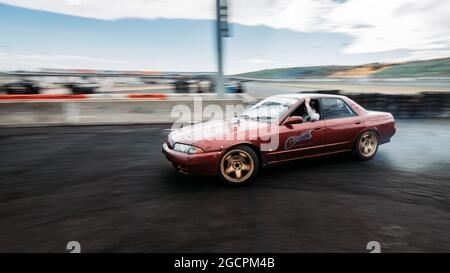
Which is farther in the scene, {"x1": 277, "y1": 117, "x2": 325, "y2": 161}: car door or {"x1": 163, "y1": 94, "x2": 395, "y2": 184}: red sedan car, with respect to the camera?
{"x1": 277, "y1": 117, "x2": 325, "y2": 161}: car door

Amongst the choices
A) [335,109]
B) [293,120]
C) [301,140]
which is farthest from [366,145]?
[293,120]

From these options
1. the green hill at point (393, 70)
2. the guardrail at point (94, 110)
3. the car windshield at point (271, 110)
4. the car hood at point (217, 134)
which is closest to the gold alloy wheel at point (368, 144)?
the car windshield at point (271, 110)

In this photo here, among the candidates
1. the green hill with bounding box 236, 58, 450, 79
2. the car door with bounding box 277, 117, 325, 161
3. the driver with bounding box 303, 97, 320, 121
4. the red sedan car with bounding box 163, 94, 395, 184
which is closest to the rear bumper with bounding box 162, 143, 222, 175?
the red sedan car with bounding box 163, 94, 395, 184

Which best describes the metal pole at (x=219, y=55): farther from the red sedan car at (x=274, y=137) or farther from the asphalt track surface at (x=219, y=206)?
the red sedan car at (x=274, y=137)

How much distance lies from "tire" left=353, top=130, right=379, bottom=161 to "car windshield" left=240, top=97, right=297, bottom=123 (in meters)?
1.53

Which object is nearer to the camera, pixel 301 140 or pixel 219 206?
pixel 219 206

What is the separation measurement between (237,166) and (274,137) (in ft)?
A: 2.36

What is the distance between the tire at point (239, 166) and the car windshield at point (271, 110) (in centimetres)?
76

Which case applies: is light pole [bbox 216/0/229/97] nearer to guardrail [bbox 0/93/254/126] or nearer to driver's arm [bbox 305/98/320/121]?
guardrail [bbox 0/93/254/126]

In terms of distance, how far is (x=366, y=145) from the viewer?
6004 mm

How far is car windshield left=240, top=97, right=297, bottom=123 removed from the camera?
16.9ft

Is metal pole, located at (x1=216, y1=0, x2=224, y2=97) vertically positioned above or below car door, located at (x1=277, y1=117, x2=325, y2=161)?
above

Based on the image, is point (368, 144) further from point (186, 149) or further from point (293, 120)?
point (186, 149)

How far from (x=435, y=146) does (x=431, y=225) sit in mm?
4849
